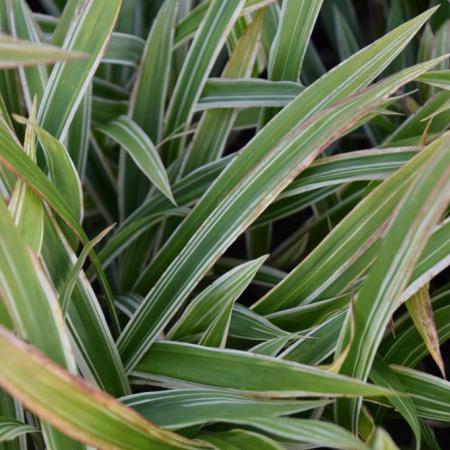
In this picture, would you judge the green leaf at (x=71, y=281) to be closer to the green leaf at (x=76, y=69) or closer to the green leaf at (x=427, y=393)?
the green leaf at (x=76, y=69)

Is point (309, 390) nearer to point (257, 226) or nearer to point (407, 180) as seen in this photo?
point (407, 180)

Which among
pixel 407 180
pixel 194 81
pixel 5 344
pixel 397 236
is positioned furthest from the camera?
pixel 194 81

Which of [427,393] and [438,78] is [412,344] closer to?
[427,393]

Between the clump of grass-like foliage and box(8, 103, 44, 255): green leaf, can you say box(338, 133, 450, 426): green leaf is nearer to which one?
the clump of grass-like foliage

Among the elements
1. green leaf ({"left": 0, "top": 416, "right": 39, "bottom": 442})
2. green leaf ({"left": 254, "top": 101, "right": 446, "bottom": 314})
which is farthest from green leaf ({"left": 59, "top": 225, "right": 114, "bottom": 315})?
green leaf ({"left": 254, "top": 101, "right": 446, "bottom": 314})

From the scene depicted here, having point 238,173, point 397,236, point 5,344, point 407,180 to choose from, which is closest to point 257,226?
point 238,173

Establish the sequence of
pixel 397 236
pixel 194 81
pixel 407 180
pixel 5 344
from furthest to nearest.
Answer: pixel 194 81
pixel 407 180
pixel 397 236
pixel 5 344

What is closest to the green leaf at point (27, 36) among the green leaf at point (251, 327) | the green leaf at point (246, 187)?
the green leaf at point (246, 187)
